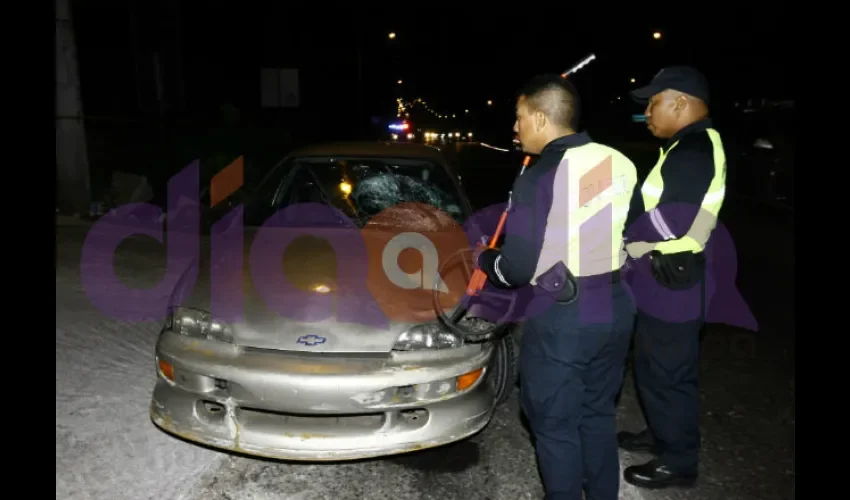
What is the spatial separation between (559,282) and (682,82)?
1.21 meters

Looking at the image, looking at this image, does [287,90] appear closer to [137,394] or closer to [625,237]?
[137,394]

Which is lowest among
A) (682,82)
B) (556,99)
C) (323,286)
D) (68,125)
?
(323,286)

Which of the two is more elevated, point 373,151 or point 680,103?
point 680,103

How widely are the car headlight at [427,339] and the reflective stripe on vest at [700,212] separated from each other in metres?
1.04

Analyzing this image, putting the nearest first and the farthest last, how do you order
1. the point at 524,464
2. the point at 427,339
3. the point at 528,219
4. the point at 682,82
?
the point at 528,219 < the point at 682,82 < the point at 427,339 < the point at 524,464

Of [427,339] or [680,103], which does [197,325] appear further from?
[680,103]

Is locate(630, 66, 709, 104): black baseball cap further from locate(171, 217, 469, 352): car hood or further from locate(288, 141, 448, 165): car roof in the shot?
locate(288, 141, 448, 165): car roof

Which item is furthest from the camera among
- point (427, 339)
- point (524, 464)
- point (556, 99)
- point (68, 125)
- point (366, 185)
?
point (68, 125)

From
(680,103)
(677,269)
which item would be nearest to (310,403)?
(677,269)

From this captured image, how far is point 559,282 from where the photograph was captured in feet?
8.09

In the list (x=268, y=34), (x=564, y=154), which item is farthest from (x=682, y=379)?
(x=268, y=34)

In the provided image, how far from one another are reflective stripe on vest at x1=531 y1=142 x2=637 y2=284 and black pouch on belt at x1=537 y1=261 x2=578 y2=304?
0.09 feet

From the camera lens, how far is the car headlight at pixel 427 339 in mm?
3104

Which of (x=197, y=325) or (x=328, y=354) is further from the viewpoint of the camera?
(x=197, y=325)
